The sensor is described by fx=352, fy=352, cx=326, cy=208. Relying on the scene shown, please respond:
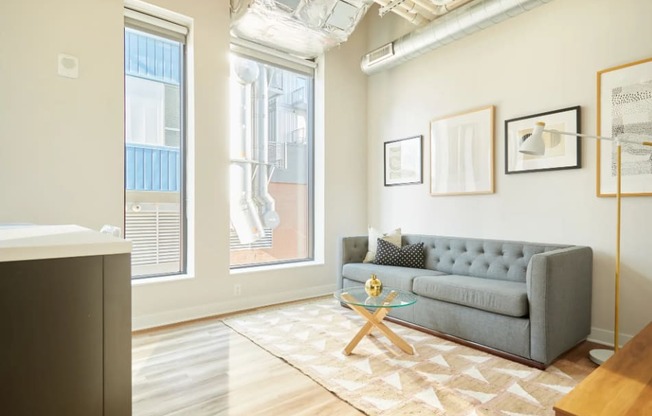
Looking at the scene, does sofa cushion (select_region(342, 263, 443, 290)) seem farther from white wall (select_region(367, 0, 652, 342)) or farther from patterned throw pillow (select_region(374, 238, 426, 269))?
white wall (select_region(367, 0, 652, 342))

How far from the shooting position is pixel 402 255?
3.74 meters

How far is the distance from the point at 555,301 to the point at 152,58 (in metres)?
4.11

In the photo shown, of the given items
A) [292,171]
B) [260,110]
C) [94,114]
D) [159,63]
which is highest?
[159,63]

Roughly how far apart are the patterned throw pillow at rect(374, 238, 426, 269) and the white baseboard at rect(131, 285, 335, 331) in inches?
42.1

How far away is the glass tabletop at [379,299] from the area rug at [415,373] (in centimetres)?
37

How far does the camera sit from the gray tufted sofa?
7.74 feet

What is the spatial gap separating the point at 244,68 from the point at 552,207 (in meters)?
3.50

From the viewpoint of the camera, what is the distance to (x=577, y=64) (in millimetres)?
2979

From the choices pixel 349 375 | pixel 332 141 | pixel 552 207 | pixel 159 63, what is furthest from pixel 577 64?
pixel 159 63

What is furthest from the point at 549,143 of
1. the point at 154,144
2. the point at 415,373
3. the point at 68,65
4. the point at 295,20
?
the point at 68,65

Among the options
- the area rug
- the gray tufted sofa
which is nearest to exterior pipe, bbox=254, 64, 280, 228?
the gray tufted sofa

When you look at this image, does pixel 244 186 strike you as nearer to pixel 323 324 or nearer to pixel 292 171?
pixel 292 171

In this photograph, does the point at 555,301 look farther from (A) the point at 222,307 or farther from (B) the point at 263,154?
(B) the point at 263,154

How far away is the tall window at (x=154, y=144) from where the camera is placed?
3441 mm
